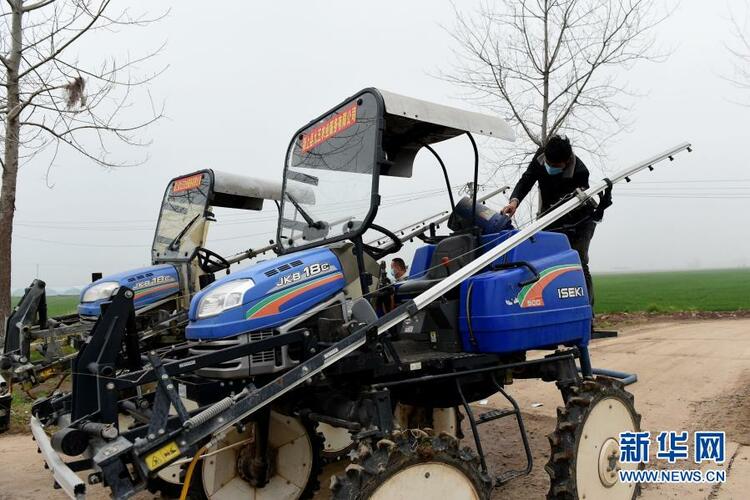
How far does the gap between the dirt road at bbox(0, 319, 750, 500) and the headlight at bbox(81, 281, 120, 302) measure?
6.20ft

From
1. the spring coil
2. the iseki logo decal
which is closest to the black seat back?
the iseki logo decal

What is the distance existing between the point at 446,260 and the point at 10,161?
28.6 ft

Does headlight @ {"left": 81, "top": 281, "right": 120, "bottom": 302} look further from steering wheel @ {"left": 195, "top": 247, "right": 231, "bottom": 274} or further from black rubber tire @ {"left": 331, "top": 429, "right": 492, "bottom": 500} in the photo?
black rubber tire @ {"left": 331, "top": 429, "right": 492, "bottom": 500}

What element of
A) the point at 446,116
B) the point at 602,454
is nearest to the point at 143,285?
the point at 446,116

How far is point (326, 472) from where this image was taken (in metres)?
6.20

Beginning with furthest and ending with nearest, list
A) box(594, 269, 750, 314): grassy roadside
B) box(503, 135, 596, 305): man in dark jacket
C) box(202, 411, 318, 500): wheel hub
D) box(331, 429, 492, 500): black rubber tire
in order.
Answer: box(594, 269, 750, 314): grassy roadside, box(503, 135, 596, 305): man in dark jacket, box(202, 411, 318, 500): wheel hub, box(331, 429, 492, 500): black rubber tire

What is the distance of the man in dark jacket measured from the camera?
19.2 ft

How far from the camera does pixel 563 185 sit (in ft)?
20.3

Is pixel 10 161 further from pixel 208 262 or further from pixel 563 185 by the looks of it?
pixel 563 185

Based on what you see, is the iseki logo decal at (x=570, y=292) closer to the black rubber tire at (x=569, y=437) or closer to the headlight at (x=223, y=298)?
the black rubber tire at (x=569, y=437)

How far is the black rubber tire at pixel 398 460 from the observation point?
3.29 metres

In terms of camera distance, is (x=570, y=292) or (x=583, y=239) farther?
(x=583, y=239)

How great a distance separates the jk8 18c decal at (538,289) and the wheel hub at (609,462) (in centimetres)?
115

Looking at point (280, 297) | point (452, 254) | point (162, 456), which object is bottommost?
point (162, 456)
